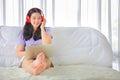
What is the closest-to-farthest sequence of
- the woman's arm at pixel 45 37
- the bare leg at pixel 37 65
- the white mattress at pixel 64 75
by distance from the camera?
the white mattress at pixel 64 75, the bare leg at pixel 37 65, the woman's arm at pixel 45 37

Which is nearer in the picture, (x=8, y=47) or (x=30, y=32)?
(x=30, y=32)

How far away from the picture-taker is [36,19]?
2.09 m

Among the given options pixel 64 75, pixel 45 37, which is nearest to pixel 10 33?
pixel 45 37

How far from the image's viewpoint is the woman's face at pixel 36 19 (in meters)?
2.09

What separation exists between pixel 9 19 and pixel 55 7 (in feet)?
1.80

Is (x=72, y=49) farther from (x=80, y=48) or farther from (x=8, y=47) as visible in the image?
(x=8, y=47)

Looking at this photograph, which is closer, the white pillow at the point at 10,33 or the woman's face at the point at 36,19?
the woman's face at the point at 36,19

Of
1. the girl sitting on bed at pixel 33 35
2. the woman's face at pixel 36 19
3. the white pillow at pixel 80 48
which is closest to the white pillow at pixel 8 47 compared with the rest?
the girl sitting on bed at pixel 33 35

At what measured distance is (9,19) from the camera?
2684 mm

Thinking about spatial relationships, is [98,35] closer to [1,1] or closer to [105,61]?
[105,61]

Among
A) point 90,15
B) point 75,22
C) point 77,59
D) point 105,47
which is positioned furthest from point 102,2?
point 77,59

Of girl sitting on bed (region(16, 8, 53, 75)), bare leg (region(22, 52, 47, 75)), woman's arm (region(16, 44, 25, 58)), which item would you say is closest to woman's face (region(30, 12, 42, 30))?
girl sitting on bed (region(16, 8, 53, 75))

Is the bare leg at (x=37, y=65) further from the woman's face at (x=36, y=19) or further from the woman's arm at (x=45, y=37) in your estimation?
the woman's face at (x=36, y=19)

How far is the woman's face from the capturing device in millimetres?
2092
